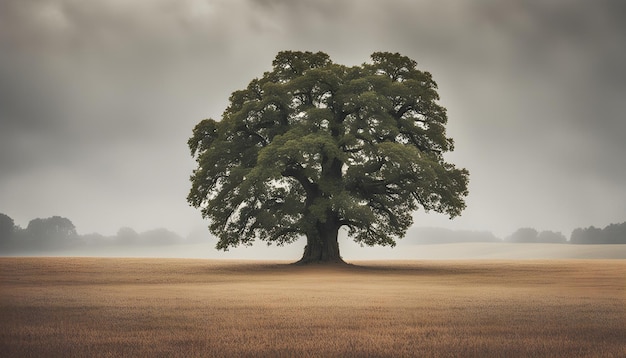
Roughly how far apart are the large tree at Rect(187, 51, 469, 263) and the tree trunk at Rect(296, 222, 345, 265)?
82mm

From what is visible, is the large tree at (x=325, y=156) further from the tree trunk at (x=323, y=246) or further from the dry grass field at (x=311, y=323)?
the dry grass field at (x=311, y=323)

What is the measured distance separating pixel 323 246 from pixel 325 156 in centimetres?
706

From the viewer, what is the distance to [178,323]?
14234 millimetres

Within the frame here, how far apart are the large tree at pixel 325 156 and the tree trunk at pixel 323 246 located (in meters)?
0.08

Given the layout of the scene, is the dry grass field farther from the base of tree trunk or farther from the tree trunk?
the tree trunk

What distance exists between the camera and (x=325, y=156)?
1812 inches

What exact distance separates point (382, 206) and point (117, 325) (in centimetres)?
3511

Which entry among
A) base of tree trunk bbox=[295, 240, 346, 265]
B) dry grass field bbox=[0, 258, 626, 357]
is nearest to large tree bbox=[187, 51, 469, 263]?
base of tree trunk bbox=[295, 240, 346, 265]

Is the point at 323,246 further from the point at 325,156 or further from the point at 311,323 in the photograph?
the point at 311,323

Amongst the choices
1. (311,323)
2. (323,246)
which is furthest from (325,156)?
(311,323)

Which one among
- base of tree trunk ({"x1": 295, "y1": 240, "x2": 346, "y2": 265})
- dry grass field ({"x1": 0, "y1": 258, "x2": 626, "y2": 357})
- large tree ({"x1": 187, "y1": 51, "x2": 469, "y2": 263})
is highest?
large tree ({"x1": 187, "y1": 51, "x2": 469, "y2": 263})

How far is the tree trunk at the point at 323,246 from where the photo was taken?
47.2 metres

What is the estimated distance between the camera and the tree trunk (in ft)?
155

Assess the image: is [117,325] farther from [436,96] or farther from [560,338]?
[436,96]
